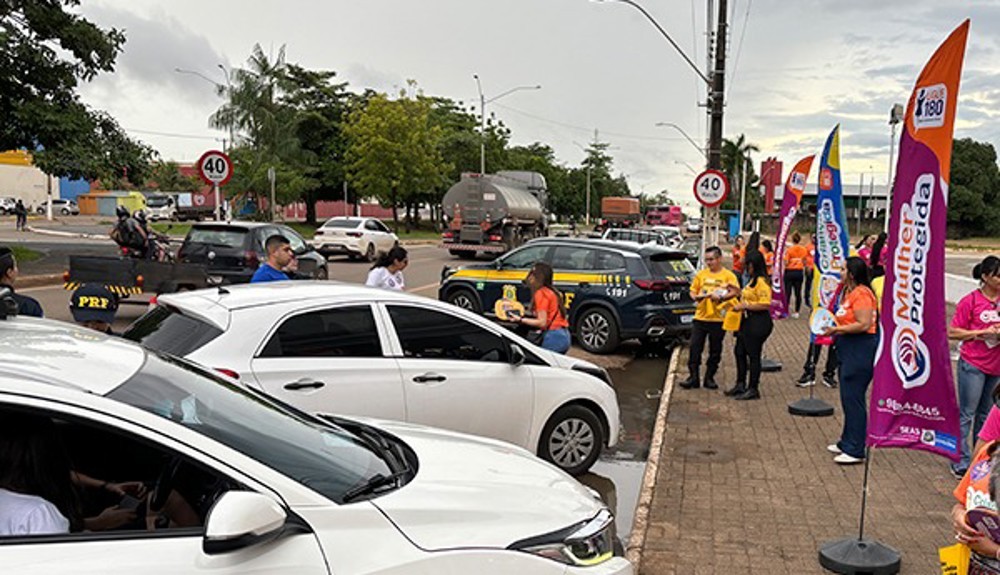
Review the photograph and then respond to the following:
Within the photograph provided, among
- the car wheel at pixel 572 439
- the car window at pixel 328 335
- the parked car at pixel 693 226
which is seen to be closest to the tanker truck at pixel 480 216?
the car wheel at pixel 572 439

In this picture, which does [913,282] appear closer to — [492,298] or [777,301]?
[777,301]

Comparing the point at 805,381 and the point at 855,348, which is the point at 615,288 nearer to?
the point at 805,381

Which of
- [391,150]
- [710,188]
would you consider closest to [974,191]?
[391,150]

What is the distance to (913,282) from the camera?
459 centimetres

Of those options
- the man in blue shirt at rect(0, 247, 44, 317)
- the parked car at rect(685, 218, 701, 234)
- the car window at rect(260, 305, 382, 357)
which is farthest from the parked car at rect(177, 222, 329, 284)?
the parked car at rect(685, 218, 701, 234)

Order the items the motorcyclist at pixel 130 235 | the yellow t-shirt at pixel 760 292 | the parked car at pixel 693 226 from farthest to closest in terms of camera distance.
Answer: the parked car at pixel 693 226, the motorcyclist at pixel 130 235, the yellow t-shirt at pixel 760 292

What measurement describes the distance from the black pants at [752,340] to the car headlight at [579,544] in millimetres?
5997

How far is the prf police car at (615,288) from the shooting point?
11867 mm

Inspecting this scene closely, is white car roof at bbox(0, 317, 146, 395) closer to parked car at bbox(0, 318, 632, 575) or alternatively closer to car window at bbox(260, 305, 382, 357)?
parked car at bbox(0, 318, 632, 575)

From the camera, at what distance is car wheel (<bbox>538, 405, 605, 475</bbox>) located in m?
6.39

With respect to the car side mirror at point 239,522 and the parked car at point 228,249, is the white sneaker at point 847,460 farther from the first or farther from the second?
the parked car at point 228,249

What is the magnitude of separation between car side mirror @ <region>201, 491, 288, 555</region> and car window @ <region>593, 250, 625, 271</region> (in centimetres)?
1012

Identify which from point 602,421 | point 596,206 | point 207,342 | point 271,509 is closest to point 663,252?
point 602,421

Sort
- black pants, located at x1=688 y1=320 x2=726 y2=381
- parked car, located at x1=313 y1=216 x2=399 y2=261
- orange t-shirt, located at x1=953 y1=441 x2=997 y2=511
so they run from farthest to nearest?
parked car, located at x1=313 y1=216 x2=399 y2=261, black pants, located at x1=688 y1=320 x2=726 y2=381, orange t-shirt, located at x1=953 y1=441 x2=997 y2=511
